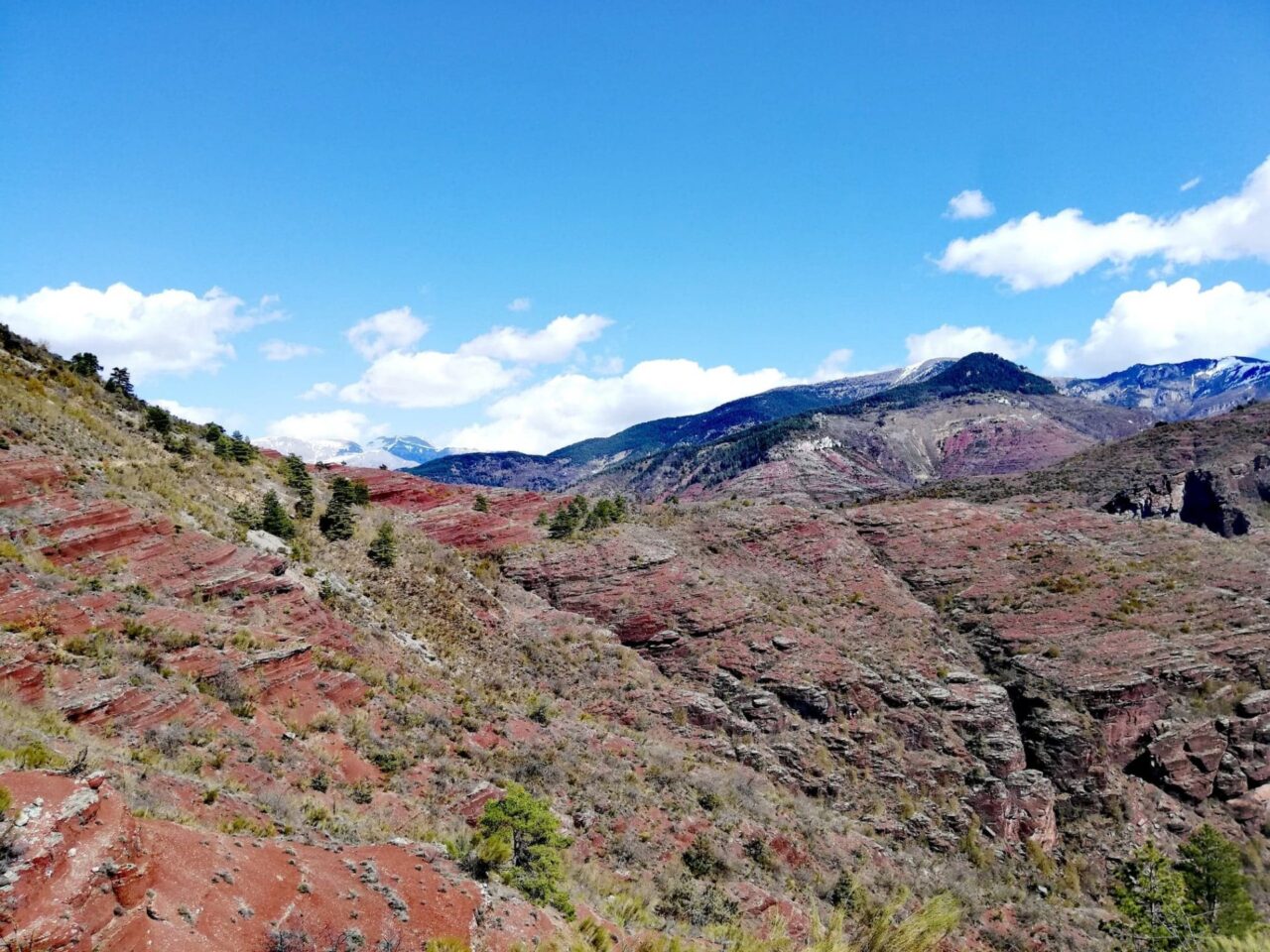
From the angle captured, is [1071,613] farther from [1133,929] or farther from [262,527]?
[262,527]

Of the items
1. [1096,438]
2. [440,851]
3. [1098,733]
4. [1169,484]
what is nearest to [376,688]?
[440,851]

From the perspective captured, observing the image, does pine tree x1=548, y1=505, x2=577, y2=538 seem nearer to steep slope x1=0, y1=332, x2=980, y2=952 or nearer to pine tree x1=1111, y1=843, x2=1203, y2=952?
steep slope x1=0, y1=332, x2=980, y2=952

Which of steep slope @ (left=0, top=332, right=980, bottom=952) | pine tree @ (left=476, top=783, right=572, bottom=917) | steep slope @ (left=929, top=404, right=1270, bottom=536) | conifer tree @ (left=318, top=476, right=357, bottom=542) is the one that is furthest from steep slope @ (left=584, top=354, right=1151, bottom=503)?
pine tree @ (left=476, top=783, right=572, bottom=917)

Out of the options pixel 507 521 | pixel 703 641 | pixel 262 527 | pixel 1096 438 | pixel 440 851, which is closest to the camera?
pixel 440 851

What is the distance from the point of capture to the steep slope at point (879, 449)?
138 meters

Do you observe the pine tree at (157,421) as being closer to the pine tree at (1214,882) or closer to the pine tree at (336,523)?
the pine tree at (336,523)

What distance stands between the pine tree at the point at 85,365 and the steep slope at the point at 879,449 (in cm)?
10486

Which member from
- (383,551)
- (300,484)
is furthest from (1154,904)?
(300,484)

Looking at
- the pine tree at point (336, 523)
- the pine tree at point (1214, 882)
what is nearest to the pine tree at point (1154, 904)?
the pine tree at point (1214, 882)

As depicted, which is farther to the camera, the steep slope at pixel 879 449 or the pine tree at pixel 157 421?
the steep slope at pixel 879 449

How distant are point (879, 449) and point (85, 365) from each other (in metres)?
155

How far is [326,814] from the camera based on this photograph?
11852 mm

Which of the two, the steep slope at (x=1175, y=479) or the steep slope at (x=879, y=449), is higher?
the steep slope at (x=879, y=449)

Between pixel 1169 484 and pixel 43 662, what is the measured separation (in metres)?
103
